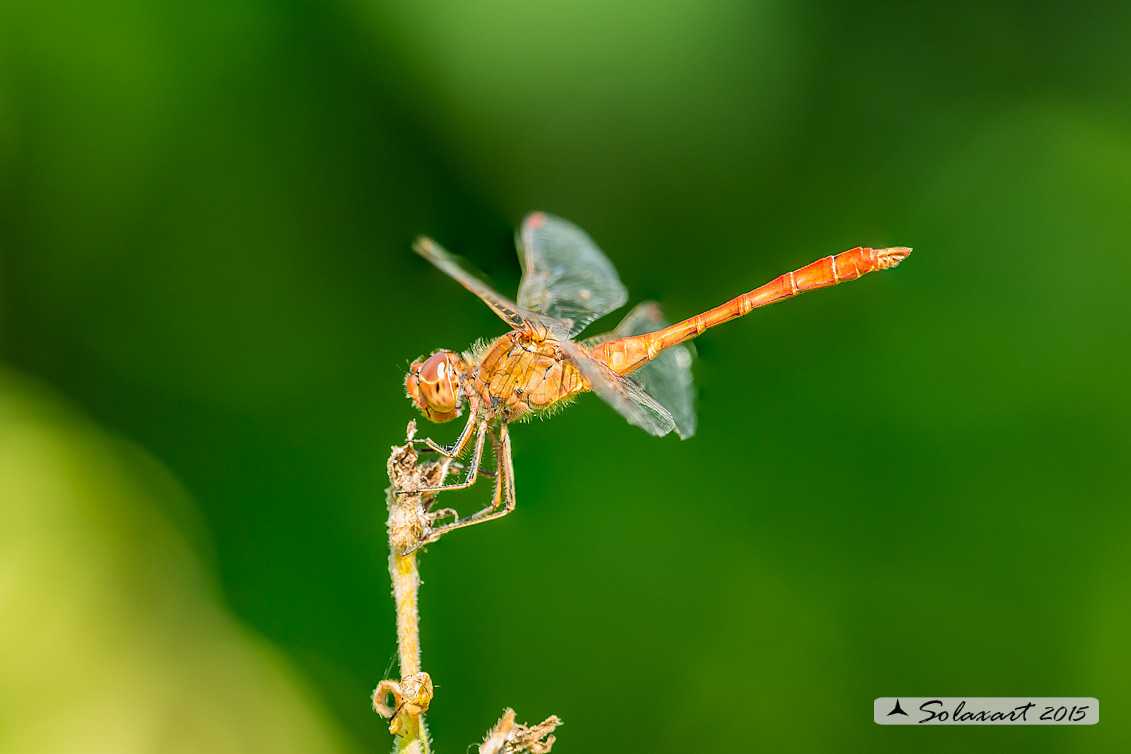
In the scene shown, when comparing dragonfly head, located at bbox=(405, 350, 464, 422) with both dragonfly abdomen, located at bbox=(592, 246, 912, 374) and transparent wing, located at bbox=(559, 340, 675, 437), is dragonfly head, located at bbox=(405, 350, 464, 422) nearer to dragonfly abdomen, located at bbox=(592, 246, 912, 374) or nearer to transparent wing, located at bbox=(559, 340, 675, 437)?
transparent wing, located at bbox=(559, 340, 675, 437)

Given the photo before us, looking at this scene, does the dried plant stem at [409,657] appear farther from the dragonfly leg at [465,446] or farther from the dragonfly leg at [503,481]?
the dragonfly leg at [503,481]

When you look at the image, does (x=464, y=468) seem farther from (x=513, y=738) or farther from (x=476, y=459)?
(x=513, y=738)

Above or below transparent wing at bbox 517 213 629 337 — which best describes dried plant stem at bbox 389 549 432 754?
below

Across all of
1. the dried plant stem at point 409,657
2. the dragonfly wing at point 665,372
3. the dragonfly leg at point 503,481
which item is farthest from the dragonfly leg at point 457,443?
the dragonfly wing at point 665,372

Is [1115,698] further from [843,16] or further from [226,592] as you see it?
[226,592]

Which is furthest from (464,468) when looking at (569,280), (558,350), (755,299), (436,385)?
(755,299)

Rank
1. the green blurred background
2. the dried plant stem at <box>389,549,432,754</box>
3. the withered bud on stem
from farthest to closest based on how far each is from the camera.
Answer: the green blurred background < the withered bud on stem < the dried plant stem at <box>389,549,432,754</box>

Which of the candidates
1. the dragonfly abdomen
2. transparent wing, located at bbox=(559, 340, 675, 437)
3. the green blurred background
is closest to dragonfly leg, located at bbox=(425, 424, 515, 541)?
the green blurred background
